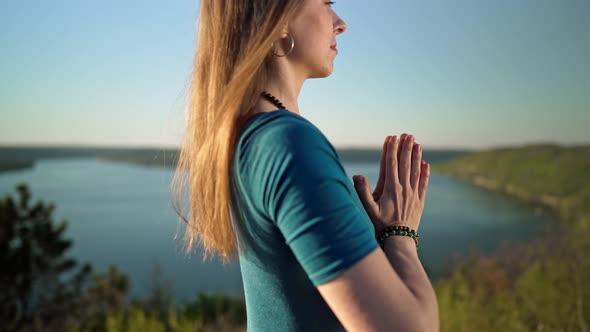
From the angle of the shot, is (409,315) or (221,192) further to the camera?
(221,192)

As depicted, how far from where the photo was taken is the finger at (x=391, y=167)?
2.59 feet

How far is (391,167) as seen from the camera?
0.80 meters

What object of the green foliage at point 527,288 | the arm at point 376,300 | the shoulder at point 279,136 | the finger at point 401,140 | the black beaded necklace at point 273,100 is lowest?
the green foliage at point 527,288

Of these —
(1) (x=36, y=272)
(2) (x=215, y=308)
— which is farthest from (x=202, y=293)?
(1) (x=36, y=272)

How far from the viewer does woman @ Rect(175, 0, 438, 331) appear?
568mm

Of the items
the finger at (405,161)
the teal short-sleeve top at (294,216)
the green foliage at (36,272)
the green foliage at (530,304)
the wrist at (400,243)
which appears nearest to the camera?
the teal short-sleeve top at (294,216)

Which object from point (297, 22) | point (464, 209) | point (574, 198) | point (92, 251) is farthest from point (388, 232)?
point (464, 209)

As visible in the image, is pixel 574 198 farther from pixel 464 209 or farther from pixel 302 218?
pixel 302 218

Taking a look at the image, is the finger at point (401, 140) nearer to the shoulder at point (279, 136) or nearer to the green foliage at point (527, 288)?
the shoulder at point (279, 136)

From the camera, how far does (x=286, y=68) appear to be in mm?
789

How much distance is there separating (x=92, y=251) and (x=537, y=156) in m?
34.3

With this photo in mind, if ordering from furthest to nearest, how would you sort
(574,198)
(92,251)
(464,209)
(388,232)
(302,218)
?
(464,209) < (574,198) < (92,251) < (388,232) < (302,218)

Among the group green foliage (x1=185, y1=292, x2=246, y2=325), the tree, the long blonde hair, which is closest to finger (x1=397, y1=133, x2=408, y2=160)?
the long blonde hair

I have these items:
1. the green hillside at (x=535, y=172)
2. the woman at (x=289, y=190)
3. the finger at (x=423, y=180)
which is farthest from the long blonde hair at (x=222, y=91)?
the green hillside at (x=535, y=172)
